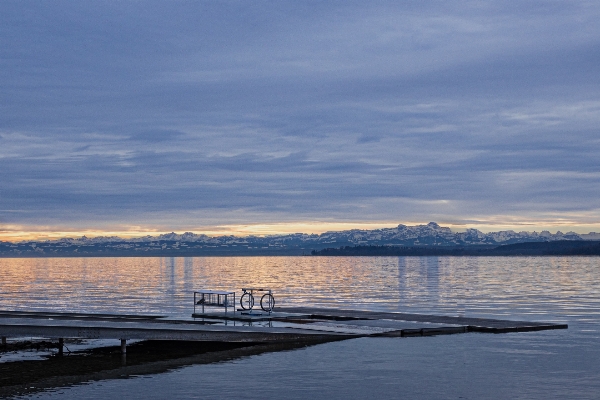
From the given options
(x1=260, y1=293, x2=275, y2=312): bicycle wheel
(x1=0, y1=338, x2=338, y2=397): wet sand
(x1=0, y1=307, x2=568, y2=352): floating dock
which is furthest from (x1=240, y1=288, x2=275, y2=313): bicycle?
(x1=0, y1=338, x2=338, y2=397): wet sand

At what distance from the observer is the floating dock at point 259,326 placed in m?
26.1

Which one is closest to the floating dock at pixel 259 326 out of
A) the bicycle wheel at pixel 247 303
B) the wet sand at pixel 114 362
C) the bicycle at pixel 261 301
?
the wet sand at pixel 114 362

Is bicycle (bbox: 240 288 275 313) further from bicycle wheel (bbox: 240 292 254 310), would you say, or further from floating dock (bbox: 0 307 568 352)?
floating dock (bbox: 0 307 568 352)

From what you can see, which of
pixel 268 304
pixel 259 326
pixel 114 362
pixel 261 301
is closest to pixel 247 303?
pixel 268 304

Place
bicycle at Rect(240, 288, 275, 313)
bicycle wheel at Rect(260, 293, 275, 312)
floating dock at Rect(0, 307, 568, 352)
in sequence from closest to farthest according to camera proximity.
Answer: floating dock at Rect(0, 307, 568, 352)
bicycle at Rect(240, 288, 275, 313)
bicycle wheel at Rect(260, 293, 275, 312)

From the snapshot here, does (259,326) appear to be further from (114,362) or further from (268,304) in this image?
(268,304)

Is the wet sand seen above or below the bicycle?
below

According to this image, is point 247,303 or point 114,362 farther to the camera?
point 247,303

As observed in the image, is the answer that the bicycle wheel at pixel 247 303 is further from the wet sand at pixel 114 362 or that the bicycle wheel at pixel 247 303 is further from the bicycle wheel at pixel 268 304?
the wet sand at pixel 114 362

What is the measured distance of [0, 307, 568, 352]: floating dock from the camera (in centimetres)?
2606

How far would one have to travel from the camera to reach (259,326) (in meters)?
31.1

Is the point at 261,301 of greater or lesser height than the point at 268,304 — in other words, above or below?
above

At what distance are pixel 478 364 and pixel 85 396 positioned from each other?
38.8 ft

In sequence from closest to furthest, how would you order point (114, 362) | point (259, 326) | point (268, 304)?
point (114, 362) → point (259, 326) → point (268, 304)
